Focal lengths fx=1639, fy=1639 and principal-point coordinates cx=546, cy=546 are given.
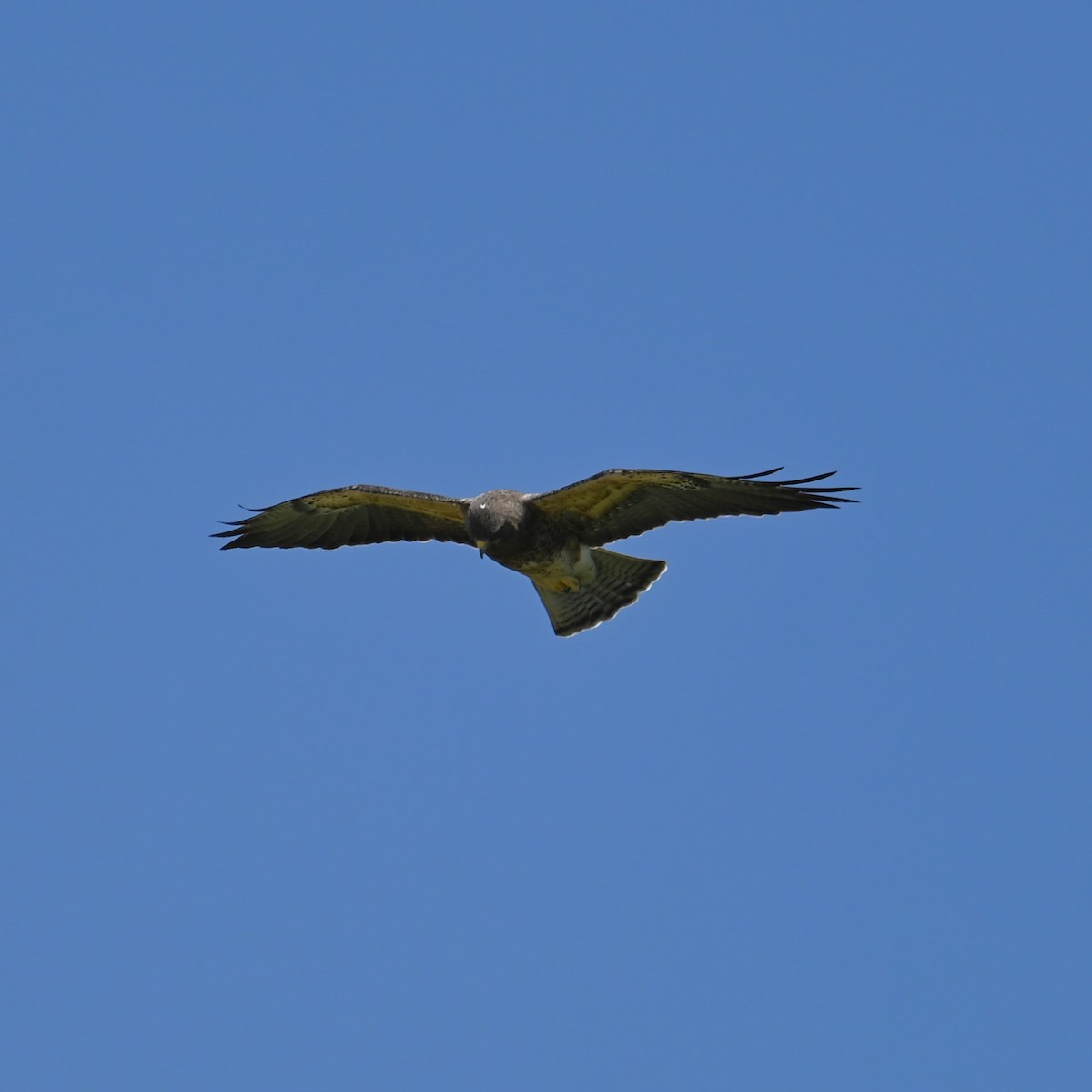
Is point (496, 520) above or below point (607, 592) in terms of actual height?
above

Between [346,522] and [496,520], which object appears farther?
[346,522]

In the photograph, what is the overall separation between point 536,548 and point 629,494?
96 centimetres

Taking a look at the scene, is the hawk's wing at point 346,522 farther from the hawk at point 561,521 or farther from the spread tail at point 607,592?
the spread tail at point 607,592

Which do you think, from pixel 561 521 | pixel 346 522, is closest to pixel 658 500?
pixel 561 521

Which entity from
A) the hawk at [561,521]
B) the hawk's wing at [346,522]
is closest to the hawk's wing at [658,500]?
the hawk at [561,521]

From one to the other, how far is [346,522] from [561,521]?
2.23 metres

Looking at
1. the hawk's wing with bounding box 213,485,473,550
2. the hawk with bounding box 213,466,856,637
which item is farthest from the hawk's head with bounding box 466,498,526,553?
the hawk's wing with bounding box 213,485,473,550

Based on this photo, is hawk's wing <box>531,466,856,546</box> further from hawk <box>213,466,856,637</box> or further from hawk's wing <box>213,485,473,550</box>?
hawk's wing <box>213,485,473,550</box>

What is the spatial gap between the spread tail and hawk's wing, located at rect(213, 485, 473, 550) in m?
1.12

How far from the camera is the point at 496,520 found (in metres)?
13.4

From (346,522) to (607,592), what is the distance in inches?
98.3

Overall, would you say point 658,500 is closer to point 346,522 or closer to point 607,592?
point 607,592

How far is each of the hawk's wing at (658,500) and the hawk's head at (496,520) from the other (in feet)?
0.81

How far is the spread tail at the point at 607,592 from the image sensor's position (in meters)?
15.1
